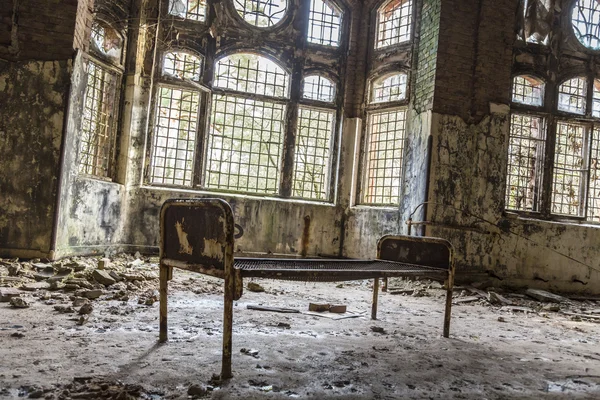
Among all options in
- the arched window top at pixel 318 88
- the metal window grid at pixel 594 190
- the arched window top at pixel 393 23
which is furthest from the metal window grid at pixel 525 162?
the arched window top at pixel 318 88

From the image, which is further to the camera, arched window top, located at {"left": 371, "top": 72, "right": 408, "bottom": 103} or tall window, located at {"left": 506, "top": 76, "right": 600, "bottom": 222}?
arched window top, located at {"left": 371, "top": 72, "right": 408, "bottom": 103}

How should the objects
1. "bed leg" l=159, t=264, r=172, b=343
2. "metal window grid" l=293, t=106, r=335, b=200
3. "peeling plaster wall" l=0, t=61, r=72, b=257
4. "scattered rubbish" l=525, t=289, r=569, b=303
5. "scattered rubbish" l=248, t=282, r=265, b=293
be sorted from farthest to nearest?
"metal window grid" l=293, t=106, r=335, b=200 → "scattered rubbish" l=525, t=289, r=569, b=303 → "peeling plaster wall" l=0, t=61, r=72, b=257 → "scattered rubbish" l=248, t=282, r=265, b=293 → "bed leg" l=159, t=264, r=172, b=343

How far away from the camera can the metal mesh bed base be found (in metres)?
2.65

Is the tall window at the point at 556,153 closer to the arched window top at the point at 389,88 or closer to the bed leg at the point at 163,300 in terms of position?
the arched window top at the point at 389,88

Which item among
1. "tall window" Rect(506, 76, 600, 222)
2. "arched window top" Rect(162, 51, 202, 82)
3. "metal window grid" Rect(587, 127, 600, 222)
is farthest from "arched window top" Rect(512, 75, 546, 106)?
"arched window top" Rect(162, 51, 202, 82)

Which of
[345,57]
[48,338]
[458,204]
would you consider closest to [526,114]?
[458,204]

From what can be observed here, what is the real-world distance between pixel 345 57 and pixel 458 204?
136 inches

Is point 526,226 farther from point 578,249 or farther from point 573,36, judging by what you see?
point 573,36

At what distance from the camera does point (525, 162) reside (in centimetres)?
785

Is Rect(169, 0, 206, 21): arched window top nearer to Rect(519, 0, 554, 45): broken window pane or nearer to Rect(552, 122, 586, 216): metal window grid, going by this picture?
Rect(519, 0, 554, 45): broken window pane

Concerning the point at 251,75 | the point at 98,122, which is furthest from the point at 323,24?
the point at 98,122

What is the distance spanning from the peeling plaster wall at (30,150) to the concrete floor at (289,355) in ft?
6.78

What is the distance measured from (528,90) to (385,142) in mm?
2579

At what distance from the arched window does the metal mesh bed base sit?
4371 millimetres
